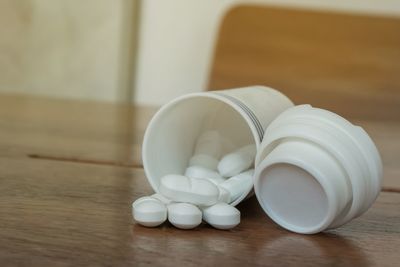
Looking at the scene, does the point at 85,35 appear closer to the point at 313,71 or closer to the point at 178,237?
the point at 313,71

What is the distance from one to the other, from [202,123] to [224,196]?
0.20 metres

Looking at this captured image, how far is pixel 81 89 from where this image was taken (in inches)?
73.6

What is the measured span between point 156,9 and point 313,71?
0.50 metres

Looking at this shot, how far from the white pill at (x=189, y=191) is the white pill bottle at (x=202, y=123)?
0.05m

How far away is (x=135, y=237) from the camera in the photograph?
45cm

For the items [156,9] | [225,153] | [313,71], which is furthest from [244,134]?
[156,9]

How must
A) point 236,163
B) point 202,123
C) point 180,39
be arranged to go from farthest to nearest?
point 180,39 < point 202,123 < point 236,163

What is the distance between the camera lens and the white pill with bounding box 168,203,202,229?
47 cm

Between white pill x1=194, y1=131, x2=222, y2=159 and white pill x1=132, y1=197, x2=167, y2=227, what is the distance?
17 centimetres

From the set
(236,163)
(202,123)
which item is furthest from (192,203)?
(202,123)

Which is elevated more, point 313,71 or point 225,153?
point 225,153

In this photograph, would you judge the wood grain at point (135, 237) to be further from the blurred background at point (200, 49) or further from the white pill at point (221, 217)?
the blurred background at point (200, 49)

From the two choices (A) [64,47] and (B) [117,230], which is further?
(A) [64,47]

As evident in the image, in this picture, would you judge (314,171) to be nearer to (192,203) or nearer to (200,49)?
(192,203)
